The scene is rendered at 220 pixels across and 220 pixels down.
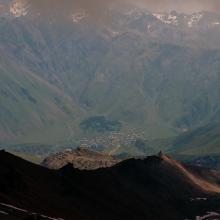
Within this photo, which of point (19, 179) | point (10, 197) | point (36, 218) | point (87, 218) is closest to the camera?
point (36, 218)

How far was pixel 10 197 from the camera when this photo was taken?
164250 mm

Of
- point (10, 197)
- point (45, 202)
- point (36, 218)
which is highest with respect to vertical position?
point (45, 202)

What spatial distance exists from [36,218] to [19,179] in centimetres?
6716

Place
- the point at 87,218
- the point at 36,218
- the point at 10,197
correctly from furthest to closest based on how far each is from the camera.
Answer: the point at 87,218 → the point at 10,197 → the point at 36,218

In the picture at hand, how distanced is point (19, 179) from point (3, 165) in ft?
29.1

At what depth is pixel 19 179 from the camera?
18712cm

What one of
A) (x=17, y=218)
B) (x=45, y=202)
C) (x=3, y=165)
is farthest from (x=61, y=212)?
(x=17, y=218)

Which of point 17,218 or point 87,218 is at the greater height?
point 87,218

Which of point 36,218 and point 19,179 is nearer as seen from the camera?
point 36,218

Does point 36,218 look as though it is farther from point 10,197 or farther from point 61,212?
point 61,212

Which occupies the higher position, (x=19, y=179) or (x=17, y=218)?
(x=19, y=179)

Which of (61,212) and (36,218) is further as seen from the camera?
(61,212)

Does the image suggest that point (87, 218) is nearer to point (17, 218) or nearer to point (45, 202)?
point (45, 202)

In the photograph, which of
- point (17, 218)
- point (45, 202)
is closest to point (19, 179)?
point (45, 202)
